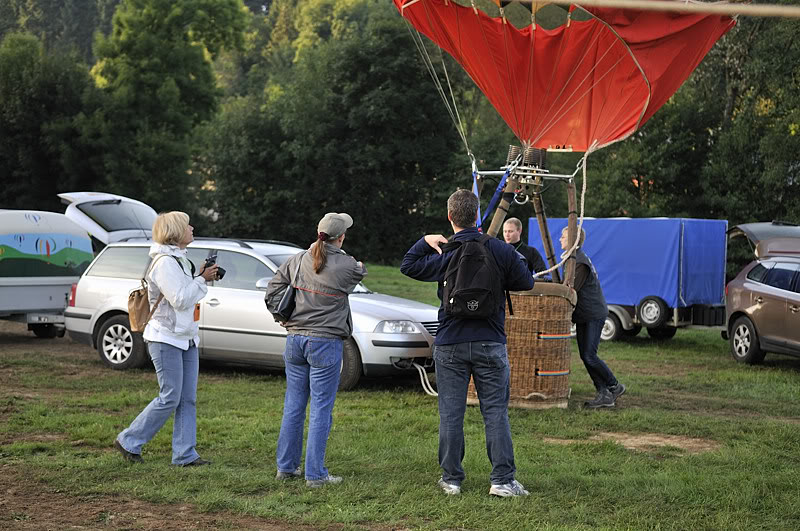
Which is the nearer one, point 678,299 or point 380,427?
point 380,427

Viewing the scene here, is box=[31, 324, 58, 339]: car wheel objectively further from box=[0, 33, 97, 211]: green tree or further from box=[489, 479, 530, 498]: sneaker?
box=[0, 33, 97, 211]: green tree

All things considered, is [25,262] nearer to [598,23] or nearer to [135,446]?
[135,446]

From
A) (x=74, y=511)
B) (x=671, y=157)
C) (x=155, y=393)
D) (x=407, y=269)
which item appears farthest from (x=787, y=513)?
(x=671, y=157)

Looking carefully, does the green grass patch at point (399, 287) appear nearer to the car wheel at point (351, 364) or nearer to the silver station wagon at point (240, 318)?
the silver station wagon at point (240, 318)

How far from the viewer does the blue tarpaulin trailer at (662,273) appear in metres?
17.3

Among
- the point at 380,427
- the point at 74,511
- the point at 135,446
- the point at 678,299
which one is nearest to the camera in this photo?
the point at 74,511

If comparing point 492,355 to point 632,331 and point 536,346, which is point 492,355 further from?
point 632,331

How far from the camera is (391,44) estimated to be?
4038 cm

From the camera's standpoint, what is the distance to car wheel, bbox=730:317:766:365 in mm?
14578

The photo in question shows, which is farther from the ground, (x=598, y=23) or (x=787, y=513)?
(x=598, y=23)

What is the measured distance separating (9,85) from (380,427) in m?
32.5

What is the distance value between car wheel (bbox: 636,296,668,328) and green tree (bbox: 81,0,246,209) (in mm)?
25268

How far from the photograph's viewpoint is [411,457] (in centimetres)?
776

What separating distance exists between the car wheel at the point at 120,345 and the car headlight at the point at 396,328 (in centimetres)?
338
